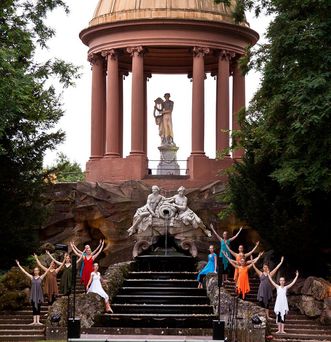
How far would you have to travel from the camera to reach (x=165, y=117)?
1996 inches

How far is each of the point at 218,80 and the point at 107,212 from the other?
30.7 feet

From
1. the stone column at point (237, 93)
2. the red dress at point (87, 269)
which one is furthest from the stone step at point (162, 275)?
the stone column at point (237, 93)

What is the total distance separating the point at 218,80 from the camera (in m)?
48.5

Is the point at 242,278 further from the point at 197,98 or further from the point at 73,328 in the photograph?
the point at 197,98

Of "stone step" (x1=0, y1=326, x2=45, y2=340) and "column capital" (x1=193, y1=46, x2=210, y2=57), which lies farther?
"column capital" (x1=193, y1=46, x2=210, y2=57)

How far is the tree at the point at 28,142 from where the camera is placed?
35.8m

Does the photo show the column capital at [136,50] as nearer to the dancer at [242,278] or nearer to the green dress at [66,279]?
the green dress at [66,279]

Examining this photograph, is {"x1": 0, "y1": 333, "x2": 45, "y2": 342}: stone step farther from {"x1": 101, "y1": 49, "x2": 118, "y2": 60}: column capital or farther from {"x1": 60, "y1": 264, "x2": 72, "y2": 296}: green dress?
{"x1": 101, "y1": 49, "x2": 118, "y2": 60}: column capital

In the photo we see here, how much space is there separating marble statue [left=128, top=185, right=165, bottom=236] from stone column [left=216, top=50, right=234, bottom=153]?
8.06m

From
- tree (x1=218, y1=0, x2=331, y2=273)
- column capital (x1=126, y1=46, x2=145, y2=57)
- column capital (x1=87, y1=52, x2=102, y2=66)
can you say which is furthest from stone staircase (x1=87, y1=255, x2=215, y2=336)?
column capital (x1=87, y1=52, x2=102, y2=66)

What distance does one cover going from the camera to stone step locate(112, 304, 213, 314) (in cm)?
3105

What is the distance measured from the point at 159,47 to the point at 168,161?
17.1ft

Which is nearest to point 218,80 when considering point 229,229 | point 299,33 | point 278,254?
point 229,229

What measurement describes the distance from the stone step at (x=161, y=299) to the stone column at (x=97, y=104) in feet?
57.1
